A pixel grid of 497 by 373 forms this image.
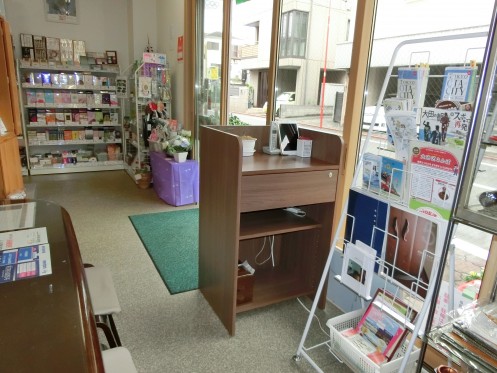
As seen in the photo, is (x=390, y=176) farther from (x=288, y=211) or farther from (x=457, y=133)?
(x=288, y=211)

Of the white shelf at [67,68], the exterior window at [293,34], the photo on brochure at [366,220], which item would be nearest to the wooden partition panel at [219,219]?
the photo on brochure at [366,220]

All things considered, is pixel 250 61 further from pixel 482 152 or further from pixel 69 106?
pixel 69 106

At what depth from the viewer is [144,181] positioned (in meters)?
4.86

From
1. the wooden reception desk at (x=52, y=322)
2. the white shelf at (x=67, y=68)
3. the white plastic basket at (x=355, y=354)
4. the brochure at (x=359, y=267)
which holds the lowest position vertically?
the white plastic basket at (x=355, y=354)

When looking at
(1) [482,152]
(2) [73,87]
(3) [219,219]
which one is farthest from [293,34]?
(2) [73,87]

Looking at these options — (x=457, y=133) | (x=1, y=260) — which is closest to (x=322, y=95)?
(x=457, y=133)

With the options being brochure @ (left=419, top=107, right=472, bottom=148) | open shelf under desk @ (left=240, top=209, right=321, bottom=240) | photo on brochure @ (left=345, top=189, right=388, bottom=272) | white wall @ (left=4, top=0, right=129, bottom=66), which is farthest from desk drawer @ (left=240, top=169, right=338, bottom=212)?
white wall @ (left=4, top=0, right=129, bottom=66)

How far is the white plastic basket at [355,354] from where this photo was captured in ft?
5.10

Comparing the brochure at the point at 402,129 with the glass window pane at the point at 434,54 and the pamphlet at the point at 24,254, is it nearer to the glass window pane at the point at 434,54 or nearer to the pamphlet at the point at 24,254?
the glass window pane at the point at 434,54

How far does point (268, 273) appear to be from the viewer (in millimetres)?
2490

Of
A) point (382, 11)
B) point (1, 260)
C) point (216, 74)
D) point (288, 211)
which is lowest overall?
point (288, 211)

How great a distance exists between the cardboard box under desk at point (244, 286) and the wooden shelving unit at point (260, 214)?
3cm

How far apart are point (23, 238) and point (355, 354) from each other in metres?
1.48

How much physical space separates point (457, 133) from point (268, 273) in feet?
5.24
